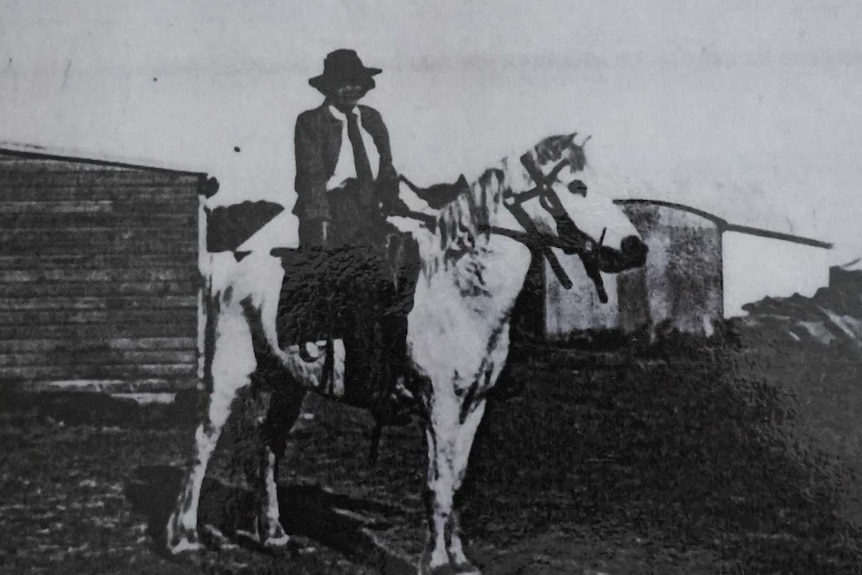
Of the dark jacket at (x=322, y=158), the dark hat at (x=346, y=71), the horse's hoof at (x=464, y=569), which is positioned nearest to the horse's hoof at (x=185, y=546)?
the horse's hoof at (x=464, y=569)

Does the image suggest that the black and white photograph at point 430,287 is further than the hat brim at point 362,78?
No

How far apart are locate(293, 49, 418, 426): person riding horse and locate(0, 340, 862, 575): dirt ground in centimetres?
26

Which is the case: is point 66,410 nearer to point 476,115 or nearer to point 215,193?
point 215,193

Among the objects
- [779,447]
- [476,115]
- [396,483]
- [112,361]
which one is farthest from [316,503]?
[779,447]

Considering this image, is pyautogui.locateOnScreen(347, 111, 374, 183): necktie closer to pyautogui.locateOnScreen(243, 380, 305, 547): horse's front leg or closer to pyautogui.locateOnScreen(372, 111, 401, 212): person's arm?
pyautogui.locateOnScreen(372, 111, 401, 212): person's arm

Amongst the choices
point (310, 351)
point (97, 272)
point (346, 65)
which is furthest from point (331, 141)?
point (97, 272)

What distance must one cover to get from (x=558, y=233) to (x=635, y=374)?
69 cm

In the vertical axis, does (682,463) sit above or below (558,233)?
below

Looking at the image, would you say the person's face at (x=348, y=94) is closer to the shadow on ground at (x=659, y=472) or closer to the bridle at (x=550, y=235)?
the bridle at (x=550, y=235)

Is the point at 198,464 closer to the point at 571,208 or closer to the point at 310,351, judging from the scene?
the point at 310,351

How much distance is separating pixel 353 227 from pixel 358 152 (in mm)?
341

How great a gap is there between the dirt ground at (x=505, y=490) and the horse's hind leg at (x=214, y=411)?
0.05m

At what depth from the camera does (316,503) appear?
2949mm

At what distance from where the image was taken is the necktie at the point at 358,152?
3084mm
